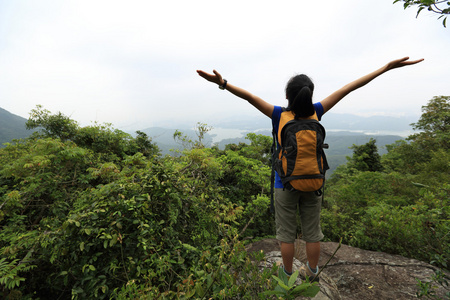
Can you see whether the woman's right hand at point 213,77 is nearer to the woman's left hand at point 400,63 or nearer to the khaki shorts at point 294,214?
the khaki shorts at point 294,214

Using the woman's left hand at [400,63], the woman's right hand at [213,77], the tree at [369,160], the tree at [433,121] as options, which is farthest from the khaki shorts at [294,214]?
the tree at [369,160]

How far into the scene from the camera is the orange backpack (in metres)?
1.88

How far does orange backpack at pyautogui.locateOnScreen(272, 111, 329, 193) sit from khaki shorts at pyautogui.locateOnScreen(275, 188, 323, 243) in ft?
0.68

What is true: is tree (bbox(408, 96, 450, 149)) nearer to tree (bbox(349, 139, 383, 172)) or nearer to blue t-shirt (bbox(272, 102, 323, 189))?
tree (bbox(349, 139, 383, 172))

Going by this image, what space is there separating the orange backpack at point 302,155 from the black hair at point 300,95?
9 centimetres

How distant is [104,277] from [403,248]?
505cm

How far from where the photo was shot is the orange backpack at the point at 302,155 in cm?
188

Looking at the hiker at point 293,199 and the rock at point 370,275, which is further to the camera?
the rock at point 370,275

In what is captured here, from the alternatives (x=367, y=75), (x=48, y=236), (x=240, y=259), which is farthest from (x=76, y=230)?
(x=367, y=75)

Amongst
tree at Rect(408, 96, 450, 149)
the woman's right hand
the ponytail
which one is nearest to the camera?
the ponytail

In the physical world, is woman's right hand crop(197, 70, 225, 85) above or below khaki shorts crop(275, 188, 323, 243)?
above

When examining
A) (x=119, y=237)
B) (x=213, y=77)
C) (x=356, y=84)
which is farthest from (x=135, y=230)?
(x=356, y=84)

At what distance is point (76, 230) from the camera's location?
1996 mm

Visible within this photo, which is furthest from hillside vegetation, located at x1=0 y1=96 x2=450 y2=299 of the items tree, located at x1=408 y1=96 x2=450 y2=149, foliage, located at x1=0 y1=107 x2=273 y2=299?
tree, located at x1=408 y1=96 x2=450 y2=149
